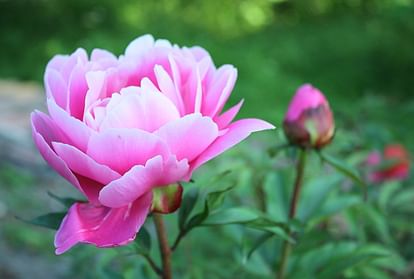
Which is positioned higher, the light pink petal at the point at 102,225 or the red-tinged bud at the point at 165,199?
the red-tinged bud at the point at 165,199

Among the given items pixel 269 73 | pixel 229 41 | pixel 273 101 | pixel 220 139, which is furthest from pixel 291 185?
pixel 229 41

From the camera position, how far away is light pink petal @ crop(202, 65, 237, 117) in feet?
2.11

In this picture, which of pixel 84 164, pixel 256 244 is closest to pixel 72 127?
pixel 84 164

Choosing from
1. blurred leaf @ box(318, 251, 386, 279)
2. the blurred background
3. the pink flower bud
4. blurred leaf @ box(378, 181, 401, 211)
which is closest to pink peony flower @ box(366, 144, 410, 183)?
blurred leaf @ box(378, 181, 401, 211)

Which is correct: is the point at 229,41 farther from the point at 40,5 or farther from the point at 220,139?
the point at 220,139

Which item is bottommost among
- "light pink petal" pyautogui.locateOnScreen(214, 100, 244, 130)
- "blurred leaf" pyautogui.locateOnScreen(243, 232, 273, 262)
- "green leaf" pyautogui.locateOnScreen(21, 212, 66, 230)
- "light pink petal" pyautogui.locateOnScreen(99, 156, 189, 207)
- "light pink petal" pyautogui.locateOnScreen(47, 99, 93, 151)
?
"blurred leaf" pyautogui.locateOnScreen(243, 232, 273, 262)

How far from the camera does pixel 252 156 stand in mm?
1252

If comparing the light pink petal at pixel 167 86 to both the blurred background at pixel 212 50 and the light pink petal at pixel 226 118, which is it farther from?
the blurred background at pixel 212 50

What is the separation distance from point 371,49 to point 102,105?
15.9ft

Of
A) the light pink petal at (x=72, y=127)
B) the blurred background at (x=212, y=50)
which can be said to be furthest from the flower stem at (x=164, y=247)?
the blurred background at (x=212, y=50)

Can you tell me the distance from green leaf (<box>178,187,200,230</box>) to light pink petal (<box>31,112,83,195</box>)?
0.48 feet

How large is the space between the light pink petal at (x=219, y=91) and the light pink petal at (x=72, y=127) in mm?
114

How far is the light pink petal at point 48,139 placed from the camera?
583mm

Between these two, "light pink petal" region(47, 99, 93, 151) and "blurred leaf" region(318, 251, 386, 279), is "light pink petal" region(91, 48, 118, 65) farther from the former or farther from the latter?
"blurred leaf" region(318, 251, 386, 279)
